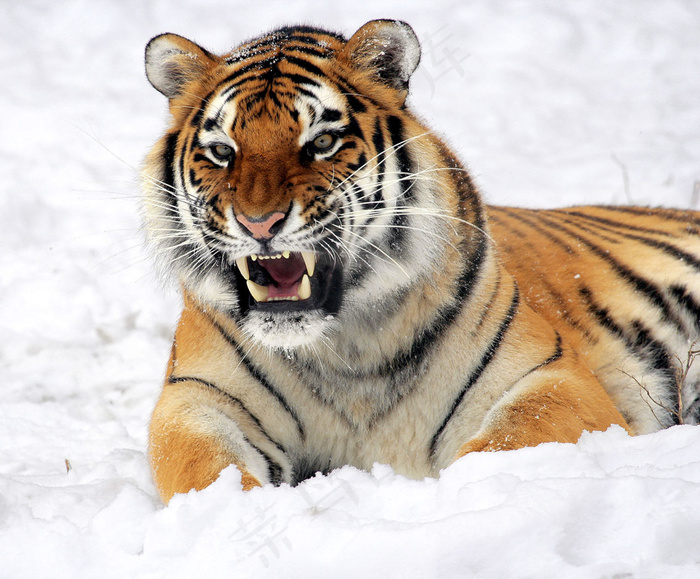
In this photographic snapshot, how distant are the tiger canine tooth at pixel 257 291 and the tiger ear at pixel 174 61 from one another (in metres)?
0.52

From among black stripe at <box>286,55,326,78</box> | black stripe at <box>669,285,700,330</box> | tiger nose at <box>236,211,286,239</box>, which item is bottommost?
black stripe at <box>669,285,700,330</box>

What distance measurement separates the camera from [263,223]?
137 cm

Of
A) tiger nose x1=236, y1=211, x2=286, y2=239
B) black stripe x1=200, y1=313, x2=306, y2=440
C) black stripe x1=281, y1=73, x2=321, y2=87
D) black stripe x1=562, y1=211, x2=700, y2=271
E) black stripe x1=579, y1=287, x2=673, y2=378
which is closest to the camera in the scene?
tiger nose x1=236, y1=211, x2=286, y2=239

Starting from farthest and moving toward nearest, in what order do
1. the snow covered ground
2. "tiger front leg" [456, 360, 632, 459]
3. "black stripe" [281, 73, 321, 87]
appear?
"black stripe" [281, 73, 321, 87] < "tiger front leg" [456, 360, 632, 459] < the snow covered ground

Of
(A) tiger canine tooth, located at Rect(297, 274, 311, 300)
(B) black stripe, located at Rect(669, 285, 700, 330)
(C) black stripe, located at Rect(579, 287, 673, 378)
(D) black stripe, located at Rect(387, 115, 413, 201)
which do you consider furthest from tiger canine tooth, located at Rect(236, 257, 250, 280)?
(B) black stripe, located at Rect(669, 285, 700, 330)

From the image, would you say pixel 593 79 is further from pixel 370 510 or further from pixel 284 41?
pixel 370 510

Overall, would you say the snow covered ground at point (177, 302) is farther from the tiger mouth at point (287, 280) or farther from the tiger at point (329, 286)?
the tiger mouth at point (287, 280)

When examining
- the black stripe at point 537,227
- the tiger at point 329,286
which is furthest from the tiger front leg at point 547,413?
the black stripe at point 537,227

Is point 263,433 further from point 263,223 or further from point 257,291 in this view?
point 263,223

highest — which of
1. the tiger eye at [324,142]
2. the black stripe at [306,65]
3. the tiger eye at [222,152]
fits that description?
the black stripe at [306,65]

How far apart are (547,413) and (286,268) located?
1.94ft

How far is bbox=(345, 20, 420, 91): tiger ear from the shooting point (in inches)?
63.9

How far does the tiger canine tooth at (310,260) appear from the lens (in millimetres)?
1485

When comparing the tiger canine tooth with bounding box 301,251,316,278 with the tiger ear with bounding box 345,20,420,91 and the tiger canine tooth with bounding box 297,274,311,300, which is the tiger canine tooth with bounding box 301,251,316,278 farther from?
the tiger ear with bounding box 345,20,420,91
